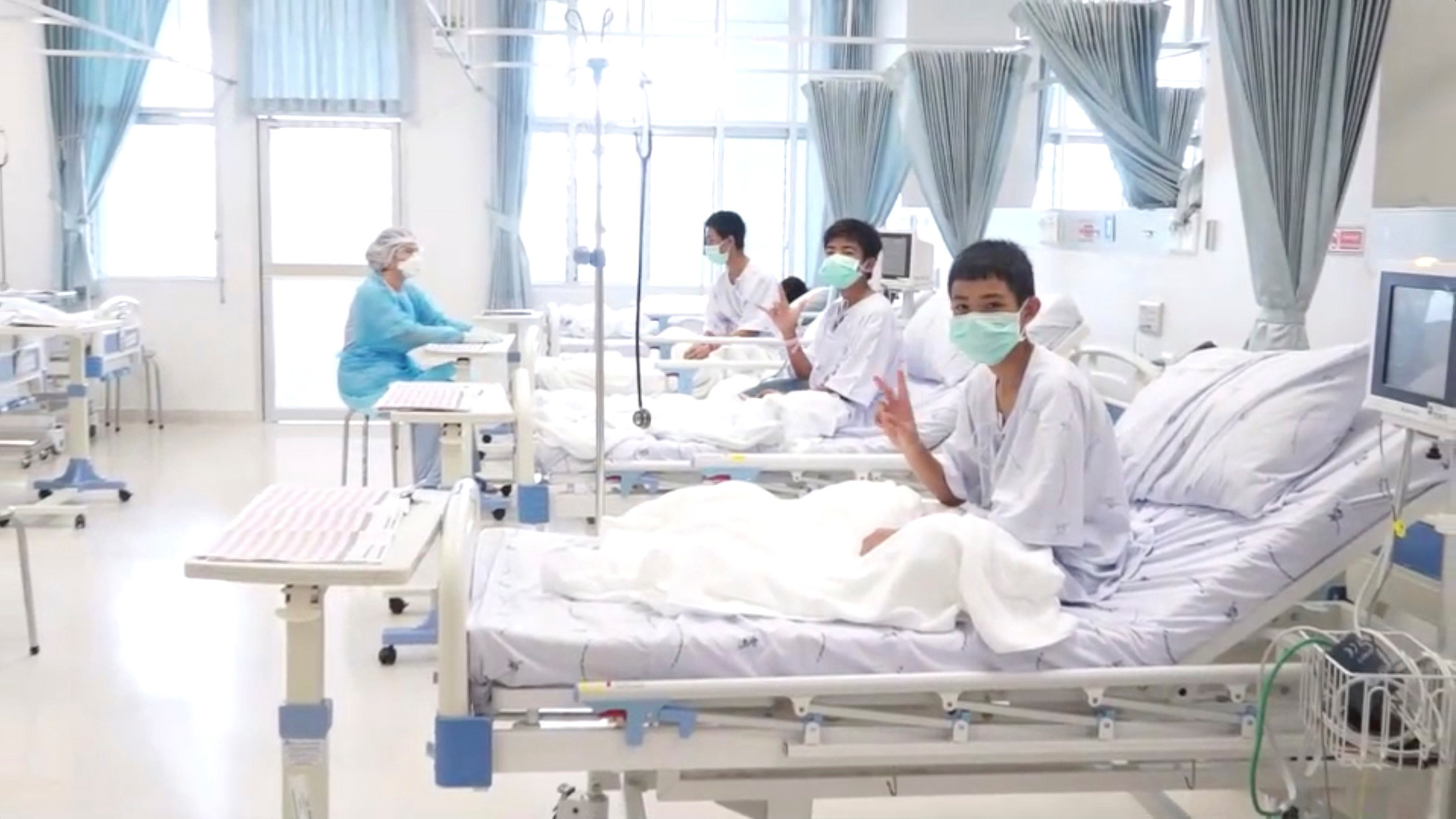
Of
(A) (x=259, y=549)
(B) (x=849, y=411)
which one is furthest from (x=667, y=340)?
(A) (x=259, y=549)

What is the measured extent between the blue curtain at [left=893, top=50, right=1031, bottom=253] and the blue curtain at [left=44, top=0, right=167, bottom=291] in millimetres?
4937

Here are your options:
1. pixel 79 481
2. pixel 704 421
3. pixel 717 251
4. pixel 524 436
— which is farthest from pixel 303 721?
pixel 79 481

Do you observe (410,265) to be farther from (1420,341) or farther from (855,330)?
(1420,341)

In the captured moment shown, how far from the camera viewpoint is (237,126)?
8234 millimetres

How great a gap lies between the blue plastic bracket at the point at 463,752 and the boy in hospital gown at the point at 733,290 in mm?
3938

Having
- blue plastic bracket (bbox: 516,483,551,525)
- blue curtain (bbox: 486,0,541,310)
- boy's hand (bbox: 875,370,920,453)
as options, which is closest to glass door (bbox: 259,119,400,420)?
blue curtain (bbox: 486,0,541,310)

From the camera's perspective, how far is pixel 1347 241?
3.28m

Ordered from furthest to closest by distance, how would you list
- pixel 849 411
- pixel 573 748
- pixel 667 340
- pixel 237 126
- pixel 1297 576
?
pixel 237 126, pixel 667 340, pixel 849 411, pixel 1297 576, pixel 573 748

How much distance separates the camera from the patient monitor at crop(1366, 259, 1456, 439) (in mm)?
2008

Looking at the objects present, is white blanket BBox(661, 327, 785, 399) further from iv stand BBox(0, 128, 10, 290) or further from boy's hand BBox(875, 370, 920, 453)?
iv stand BBox(0, 128, 10, 290)

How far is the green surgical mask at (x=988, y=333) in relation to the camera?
2.53 metres

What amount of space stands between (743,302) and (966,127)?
141cm

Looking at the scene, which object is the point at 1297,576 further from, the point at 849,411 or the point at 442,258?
the point at 442,258

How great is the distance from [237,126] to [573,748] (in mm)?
7050
